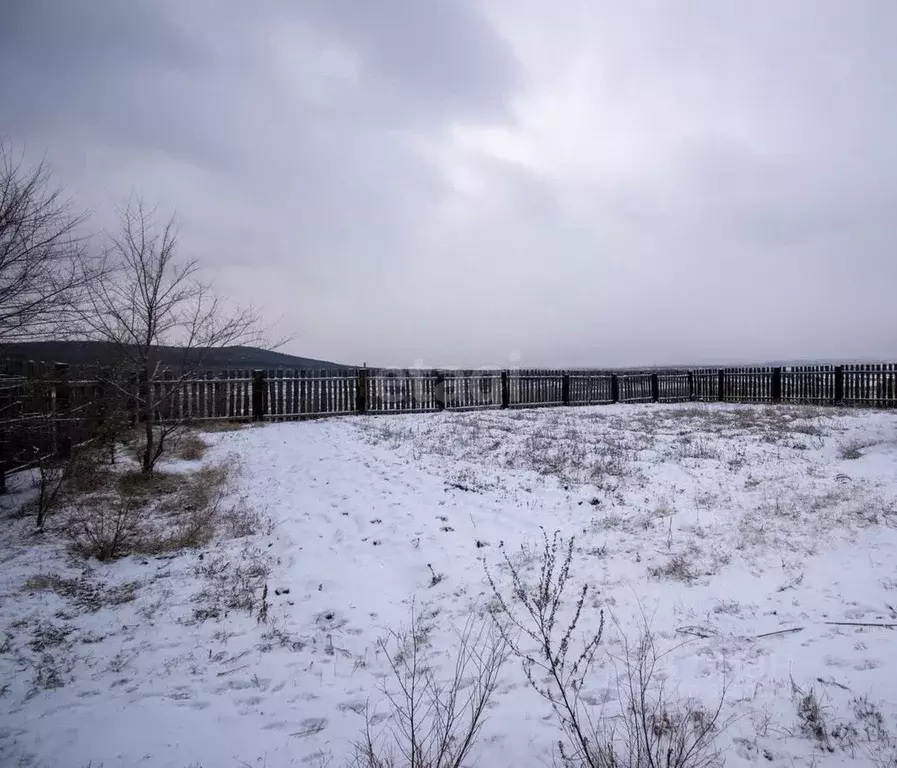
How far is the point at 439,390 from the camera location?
1703cm

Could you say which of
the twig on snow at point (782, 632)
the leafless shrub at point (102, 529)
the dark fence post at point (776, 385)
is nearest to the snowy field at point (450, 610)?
the twig on snow at point (782, 632)

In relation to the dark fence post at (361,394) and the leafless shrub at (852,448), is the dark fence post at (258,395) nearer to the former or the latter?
the dark fence post at (361,394)

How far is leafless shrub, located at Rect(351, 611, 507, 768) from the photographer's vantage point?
238cm

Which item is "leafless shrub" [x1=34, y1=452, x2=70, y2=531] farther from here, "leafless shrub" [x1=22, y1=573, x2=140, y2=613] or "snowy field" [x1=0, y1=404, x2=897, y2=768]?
"leafless shrub" [x1=22, y1=573, x2=140, y2=613]

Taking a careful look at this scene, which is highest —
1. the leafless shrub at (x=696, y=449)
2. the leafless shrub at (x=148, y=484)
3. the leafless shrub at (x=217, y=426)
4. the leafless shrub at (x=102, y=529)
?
the leafless shrub at (x=217, y=426)

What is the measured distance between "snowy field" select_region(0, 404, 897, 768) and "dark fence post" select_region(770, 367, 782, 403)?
13.8 metres

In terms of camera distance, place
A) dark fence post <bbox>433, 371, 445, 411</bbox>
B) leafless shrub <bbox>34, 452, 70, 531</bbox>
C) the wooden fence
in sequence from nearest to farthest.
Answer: leafless shrub <bbox>34, 452, 70, 531</bbox>, the wooden fence, dark fence post <bbox>433, 371, 445, 411</bbox>

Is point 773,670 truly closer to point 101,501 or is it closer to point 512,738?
point 512,738

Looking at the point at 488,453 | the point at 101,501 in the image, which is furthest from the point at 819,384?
the point at 101,501

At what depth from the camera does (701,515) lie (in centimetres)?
559

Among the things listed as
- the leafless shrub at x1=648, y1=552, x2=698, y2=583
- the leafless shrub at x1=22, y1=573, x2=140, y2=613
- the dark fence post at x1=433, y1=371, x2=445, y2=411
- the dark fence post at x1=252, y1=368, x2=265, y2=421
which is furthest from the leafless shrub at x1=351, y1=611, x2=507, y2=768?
the dark fence post at x1=433, y1=371, x2=445, y2=411

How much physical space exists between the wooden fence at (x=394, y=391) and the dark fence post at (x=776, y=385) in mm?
42

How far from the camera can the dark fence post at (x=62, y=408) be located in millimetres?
6125

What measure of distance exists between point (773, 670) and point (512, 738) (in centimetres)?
168
